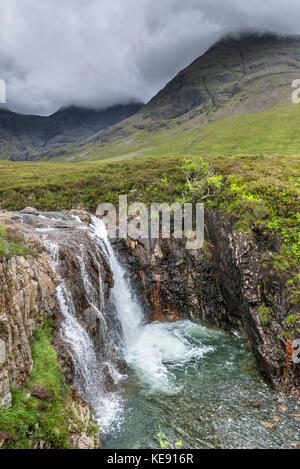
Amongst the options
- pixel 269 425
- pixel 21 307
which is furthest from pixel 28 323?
pixel 269 425

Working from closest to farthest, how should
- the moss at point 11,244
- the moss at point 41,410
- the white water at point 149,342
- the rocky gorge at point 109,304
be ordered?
the moss at point 41,410, the rocky gorge at point 109,304, the moss at point 11,244, the white water at point 149,342

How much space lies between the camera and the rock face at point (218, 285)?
19564 mm

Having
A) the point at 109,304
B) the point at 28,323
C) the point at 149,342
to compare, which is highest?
the point at 28,323

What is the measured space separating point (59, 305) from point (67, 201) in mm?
27489

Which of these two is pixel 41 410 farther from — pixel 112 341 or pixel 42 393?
pixel 112 341

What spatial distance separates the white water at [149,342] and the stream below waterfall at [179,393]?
81mm

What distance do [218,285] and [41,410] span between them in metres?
20.2

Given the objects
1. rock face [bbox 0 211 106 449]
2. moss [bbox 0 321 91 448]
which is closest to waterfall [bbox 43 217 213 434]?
rock face [bbox 0 211 106 449]

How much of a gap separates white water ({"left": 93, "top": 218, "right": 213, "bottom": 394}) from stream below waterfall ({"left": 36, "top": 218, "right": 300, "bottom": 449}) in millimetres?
81

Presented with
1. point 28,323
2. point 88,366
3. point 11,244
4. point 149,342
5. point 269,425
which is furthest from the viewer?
point 149,342

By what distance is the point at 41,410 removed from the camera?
11.0m

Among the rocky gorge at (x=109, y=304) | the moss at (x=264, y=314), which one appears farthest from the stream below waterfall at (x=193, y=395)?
the moss at (x=264, y=314)

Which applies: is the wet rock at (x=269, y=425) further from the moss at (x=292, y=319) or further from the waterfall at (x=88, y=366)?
the waterfall at (x=88, y=366)
